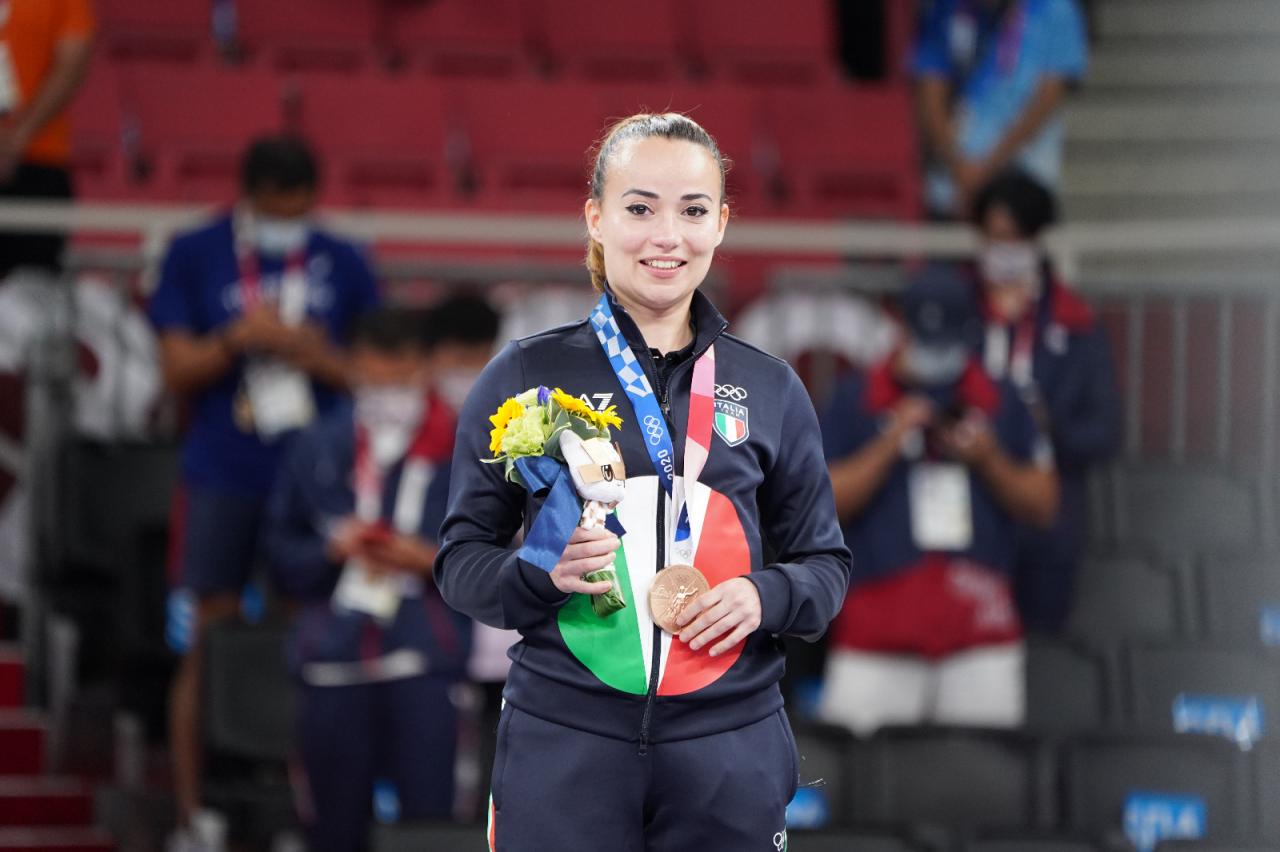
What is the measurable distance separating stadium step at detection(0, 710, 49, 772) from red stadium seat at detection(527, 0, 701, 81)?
512cm

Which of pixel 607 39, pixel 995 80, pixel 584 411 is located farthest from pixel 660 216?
pixel 607 39

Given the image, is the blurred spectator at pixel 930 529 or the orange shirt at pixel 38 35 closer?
the blurred spectator at pixel 930 529

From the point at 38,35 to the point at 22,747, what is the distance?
2.45 m

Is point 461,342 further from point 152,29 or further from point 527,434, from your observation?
point 152,29

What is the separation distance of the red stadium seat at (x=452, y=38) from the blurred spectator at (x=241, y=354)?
4.10 meters

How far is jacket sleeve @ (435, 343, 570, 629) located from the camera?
2160mm

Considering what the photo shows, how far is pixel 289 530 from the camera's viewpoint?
528 centimetres

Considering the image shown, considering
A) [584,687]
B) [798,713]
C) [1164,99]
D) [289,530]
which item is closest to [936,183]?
[1164,99]

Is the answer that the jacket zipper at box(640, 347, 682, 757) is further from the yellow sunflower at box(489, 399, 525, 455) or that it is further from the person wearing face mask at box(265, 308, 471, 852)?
the person wearing face mask at box(265, 308, 471, 852)

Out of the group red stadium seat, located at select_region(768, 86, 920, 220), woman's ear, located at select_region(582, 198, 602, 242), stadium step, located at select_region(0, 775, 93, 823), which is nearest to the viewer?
woman's ear, located at select_region(582, 198, 602, 242)

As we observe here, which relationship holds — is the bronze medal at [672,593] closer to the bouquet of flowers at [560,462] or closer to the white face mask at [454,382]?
the bouquet of flowers at [560,462]

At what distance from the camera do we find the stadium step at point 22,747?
20.0 feet

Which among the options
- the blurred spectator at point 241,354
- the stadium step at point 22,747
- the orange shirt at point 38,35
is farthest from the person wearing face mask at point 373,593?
the orange shirt at point 38,35

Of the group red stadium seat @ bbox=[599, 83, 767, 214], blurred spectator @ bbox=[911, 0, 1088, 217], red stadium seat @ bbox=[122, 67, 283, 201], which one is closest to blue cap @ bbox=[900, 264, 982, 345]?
blurred spectator @ bbox=[911, 0, 1088, 217]
